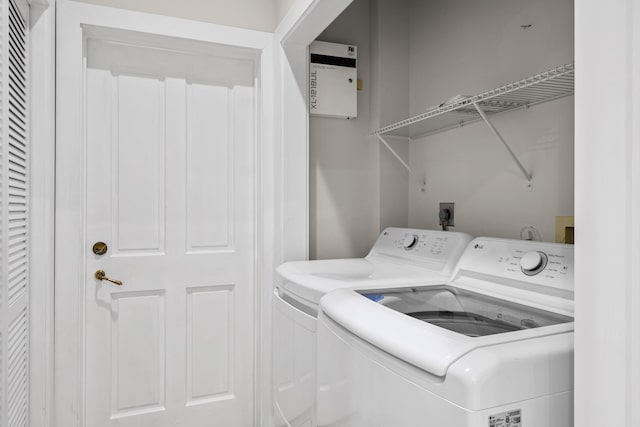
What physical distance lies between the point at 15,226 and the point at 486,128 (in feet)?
6.16

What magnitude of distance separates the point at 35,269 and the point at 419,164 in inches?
72.0

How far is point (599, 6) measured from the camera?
2.02ft

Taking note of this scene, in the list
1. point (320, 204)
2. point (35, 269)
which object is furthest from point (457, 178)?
point (35, 269)

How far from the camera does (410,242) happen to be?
185 cm

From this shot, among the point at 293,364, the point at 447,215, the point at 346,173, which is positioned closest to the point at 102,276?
the point at 293,364

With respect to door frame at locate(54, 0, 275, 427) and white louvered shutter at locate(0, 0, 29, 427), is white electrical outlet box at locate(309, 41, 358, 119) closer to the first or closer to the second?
door frame at locate(54, 0, 275, 427)

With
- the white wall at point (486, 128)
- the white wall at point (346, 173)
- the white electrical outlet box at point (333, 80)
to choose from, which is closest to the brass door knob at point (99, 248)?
the white wall at point (346, 173)

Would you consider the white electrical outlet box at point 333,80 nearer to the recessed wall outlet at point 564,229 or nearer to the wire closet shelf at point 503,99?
the wire closet shelf at point 503,99

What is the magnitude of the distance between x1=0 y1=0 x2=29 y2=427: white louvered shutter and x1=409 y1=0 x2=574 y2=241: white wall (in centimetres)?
173

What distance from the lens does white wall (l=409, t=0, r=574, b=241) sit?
1478mm

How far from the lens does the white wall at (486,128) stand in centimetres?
148

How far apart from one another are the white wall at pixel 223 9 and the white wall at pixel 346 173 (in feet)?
0.96

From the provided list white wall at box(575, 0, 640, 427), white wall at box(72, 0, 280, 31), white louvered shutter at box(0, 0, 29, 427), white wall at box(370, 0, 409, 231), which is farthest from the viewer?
white wall at box(370, 0, 409, 231)

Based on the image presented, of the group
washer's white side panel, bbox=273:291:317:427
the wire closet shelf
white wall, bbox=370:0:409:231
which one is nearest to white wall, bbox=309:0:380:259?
white wall, bbox=370:0:409:231
